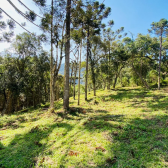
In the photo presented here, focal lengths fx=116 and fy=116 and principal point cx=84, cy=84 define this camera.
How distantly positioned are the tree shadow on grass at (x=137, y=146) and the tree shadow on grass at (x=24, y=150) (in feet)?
6.31

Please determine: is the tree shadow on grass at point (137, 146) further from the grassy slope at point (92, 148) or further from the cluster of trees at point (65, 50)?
the cluster of trees at point (65, 50)

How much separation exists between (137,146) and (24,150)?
11.2 feet

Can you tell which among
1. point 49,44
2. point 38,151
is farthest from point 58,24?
A: point 38,151

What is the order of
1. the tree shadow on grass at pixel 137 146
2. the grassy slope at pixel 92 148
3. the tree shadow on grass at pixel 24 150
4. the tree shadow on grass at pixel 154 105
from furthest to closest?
1. the tree shadow on grass at pixel 154 105
2. the tree shadow on grass at pixel 24 150
3. the grassy slope at pixel 92 148
4. the tree shadow on grass at pixel 137 146

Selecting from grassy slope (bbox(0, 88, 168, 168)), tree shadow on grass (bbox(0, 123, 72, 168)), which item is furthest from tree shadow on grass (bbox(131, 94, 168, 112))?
tree shadow on grass (bbox(0, 123, 72, 168))

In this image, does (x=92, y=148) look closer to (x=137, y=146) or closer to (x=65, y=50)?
(x=137, y=146)

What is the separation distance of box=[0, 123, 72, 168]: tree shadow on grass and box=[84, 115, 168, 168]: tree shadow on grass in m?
1.92

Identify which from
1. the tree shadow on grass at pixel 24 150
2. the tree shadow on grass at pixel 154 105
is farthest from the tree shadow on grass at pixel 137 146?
the tree shadow on grass at pixel 154 105

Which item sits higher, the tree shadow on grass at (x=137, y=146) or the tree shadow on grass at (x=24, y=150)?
the tree shadow on grass at (x=137, y=146)

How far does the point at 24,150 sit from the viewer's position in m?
3.68

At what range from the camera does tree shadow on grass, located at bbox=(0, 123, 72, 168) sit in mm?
3103

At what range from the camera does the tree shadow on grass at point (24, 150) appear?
310 cm

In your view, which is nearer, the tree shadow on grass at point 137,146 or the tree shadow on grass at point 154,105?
the tree shadow on grass at point 137,146

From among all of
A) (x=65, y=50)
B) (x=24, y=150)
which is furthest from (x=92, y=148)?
(x=65, y=50)
